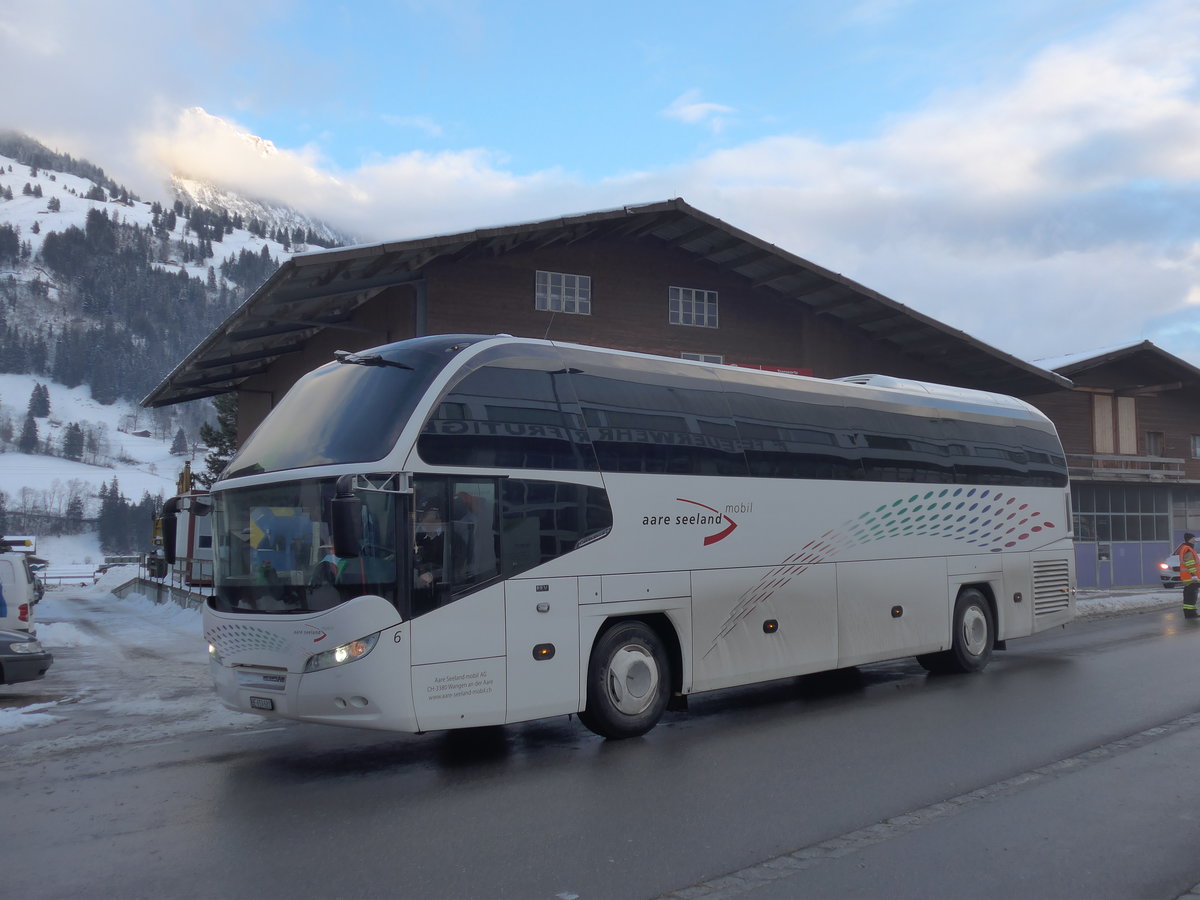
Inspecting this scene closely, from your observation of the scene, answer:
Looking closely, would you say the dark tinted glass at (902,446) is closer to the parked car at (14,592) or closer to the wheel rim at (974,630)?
the wheel rim at (974,630)

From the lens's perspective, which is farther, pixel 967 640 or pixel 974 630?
pixel 974 630

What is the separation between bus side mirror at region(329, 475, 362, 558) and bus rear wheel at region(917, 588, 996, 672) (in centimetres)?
847

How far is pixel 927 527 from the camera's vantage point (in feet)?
41.5

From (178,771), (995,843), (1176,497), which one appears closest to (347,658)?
(178,771)

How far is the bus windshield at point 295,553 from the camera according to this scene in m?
7.61

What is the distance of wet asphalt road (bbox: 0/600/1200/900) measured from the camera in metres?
5.33

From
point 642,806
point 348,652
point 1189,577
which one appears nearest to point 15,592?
point 348,652

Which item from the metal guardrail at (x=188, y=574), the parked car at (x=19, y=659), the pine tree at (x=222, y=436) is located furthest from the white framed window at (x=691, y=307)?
the pine tree at (x=222, y=436)

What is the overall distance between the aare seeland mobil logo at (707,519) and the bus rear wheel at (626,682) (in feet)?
3.10

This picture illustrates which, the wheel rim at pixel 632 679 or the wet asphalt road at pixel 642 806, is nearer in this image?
the wet asphalt road at pixel 642 806

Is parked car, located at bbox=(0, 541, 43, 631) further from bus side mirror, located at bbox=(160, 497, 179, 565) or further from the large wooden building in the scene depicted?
bus side mirror, located at bbox=(160, 497, 179, 565)

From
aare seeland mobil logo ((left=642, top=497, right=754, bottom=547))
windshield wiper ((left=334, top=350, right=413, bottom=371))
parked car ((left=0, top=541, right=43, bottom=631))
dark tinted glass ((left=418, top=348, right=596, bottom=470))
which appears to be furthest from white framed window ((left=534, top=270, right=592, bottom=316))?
windshield wiper ((left=334, top=350, right=413, bottom=371))

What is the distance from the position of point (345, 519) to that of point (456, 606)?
1288mm

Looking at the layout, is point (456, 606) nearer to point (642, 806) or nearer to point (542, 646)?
point (542, 646)
